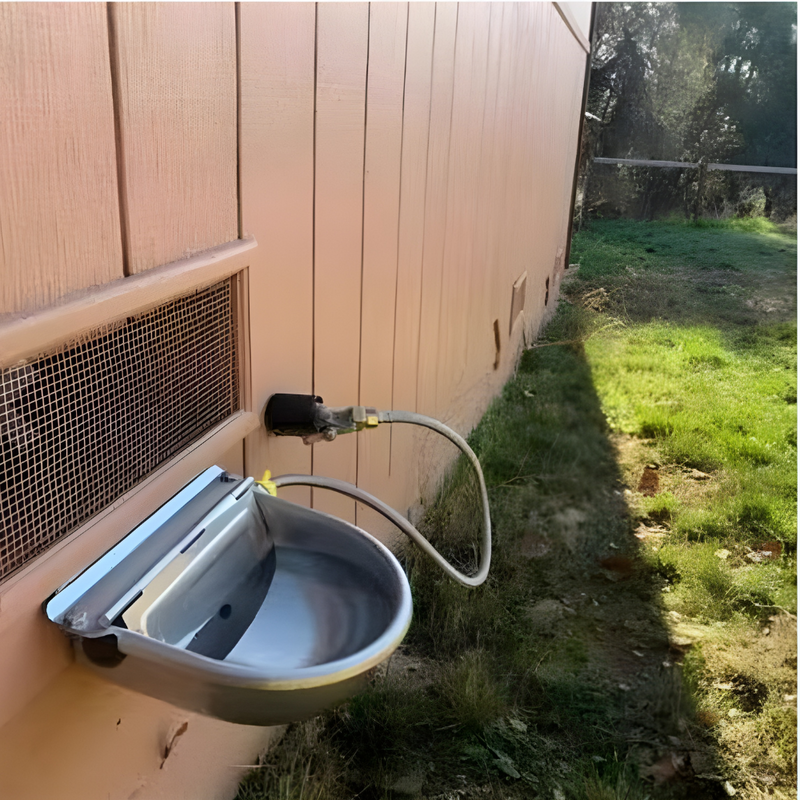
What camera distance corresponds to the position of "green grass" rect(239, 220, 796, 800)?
1645 mm

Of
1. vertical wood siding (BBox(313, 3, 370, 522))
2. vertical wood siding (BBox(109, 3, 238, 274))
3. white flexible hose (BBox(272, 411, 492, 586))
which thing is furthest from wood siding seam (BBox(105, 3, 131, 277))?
vertical wood siding (BBox(313, 3, 370, 522))

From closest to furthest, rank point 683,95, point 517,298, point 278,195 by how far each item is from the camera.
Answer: point 278,195 < point 517,298 < point 683,95

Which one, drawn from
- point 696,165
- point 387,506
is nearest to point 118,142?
point 387,506

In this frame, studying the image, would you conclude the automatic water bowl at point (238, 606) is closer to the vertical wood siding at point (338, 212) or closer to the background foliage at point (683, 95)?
the vertical wood siding at point (338, 212)

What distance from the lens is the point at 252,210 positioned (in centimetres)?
122

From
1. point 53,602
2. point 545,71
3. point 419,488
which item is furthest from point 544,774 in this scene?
point 545,71

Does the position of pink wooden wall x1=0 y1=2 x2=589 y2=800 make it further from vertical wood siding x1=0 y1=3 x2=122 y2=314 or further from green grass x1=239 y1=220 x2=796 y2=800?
green grass x1=239 y1=220 x2=796 y2=800

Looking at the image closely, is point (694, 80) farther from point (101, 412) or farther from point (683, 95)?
point (101, 412)

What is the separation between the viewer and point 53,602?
796 millimetres

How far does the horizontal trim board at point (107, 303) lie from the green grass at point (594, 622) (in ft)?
3.03

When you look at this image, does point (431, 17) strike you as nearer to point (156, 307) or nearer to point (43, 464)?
point (156, 307)

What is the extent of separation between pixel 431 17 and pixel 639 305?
4.73 meters

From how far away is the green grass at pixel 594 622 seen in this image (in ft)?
5.40

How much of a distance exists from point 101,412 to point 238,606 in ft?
0.98
